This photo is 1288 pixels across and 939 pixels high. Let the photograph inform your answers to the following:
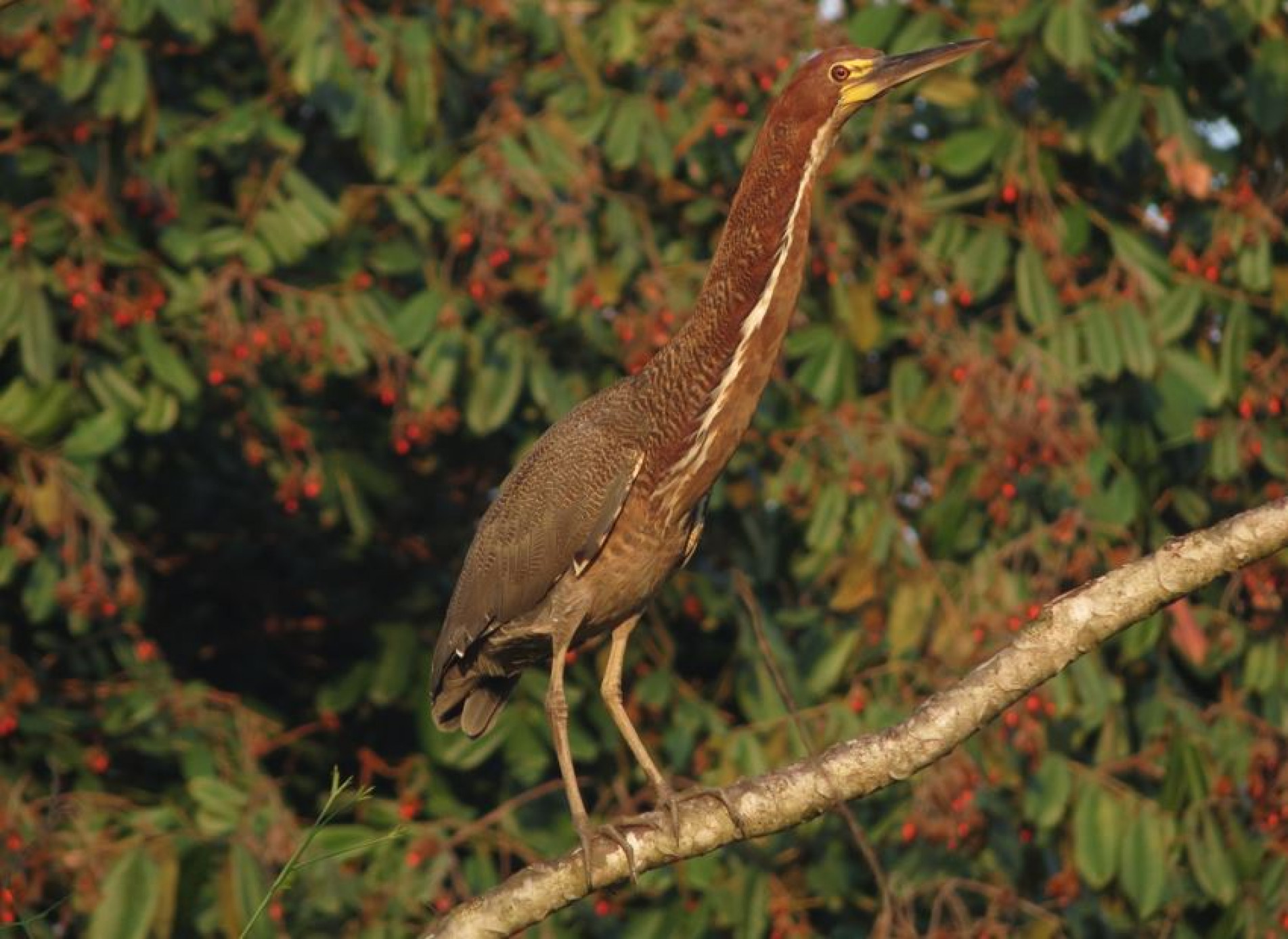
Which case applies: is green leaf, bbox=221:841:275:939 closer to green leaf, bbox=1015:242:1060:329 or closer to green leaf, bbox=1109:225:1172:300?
green leaf, bbox=1015:242:1060:329

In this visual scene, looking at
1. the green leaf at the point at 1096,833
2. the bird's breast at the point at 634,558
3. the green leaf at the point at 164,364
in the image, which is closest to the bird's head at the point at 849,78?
the bird's breast at the point at 634,558

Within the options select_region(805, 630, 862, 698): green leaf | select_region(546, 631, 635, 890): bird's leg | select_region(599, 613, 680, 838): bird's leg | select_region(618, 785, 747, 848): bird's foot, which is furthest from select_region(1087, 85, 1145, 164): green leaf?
select_region(618, 785, 747, 848): bird's foot

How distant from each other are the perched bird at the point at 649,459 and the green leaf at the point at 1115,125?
51.3 inches

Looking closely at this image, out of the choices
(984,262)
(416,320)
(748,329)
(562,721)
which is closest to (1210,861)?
(984,262)

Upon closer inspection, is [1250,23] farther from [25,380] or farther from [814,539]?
[25,380]

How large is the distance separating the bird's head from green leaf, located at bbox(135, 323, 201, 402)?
1582 mm

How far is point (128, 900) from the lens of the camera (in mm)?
4512

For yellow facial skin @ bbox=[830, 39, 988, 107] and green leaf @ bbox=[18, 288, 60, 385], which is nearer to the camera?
yellow facial skin @ bbox=[830, 39, 988, 107]

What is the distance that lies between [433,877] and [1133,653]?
1687 millimetres

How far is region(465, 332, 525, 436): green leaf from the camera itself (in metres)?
4.96

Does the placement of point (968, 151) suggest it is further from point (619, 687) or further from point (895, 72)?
point (619, 687)

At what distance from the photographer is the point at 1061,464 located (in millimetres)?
4855

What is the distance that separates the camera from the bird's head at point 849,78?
3883 millimetres

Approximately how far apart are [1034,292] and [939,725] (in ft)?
7.28
